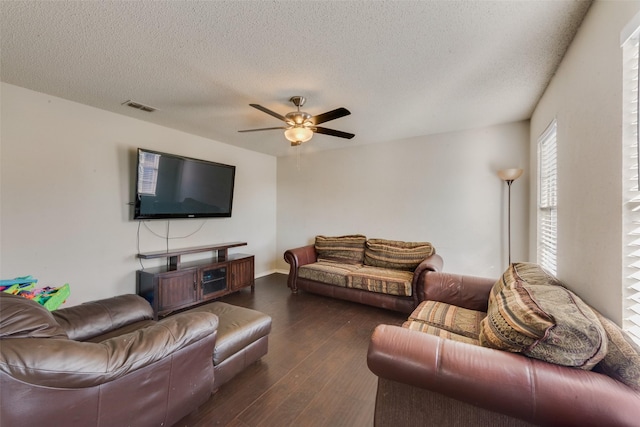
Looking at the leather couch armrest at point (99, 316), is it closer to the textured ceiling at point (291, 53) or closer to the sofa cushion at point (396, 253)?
the textured ceiling at point (291, 53)

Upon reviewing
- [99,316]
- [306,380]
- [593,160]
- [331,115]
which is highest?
[331,115]

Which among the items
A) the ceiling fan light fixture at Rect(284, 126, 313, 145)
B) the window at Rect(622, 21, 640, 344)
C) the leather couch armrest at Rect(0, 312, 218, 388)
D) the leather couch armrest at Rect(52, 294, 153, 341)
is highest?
the ceiling fan light fixture at Rect(284, 126, 313, 145)

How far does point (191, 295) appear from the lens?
10.7 ft

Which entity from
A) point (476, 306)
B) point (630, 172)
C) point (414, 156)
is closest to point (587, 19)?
point (630, 172)

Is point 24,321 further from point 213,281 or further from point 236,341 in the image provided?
point 213,281

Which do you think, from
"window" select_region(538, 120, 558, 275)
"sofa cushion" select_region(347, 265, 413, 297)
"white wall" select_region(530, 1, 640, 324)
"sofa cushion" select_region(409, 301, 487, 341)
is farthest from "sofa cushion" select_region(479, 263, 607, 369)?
"sofa cushion" select_region(347, 265, 413, 297)

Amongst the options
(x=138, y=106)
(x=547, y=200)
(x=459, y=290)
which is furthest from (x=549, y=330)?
(x=138, y=106)

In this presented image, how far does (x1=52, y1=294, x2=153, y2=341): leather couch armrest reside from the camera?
1588mm

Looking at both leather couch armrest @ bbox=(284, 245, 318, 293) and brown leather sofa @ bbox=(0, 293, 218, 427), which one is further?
leather couch armrest @ bbox=(284, 245, 318, 293)

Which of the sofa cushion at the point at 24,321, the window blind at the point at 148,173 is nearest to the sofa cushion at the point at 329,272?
the window blind at the point at 148,173

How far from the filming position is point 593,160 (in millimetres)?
1371

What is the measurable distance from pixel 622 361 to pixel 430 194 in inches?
121

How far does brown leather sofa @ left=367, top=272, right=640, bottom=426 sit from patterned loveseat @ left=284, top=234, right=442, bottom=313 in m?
1.87

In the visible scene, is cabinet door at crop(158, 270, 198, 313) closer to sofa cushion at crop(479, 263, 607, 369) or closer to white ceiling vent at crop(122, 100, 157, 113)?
white ceiling vent at crop(122, 100, 157, 113)
